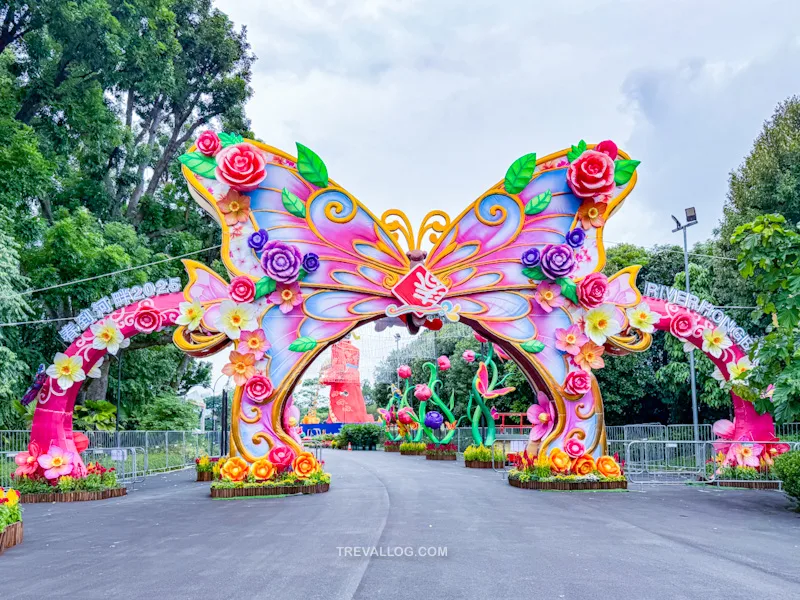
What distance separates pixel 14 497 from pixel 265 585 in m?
4.62

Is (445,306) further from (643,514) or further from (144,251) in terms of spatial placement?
(144,251)

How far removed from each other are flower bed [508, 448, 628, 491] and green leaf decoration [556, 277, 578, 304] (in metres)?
3.11

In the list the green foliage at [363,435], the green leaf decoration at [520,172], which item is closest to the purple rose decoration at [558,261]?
the green leaf decoration at [520,172]

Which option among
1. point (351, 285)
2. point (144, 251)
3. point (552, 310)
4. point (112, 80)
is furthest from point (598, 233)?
point (112, 80)

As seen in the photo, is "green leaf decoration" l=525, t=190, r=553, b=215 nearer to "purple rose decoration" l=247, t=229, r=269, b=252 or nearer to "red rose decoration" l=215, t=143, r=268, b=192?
"purple rose decoration" l=247, t=229, r=269, b=252

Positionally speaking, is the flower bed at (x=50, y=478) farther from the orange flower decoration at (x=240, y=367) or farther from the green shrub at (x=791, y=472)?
the green shrub at (x=791, y=472)

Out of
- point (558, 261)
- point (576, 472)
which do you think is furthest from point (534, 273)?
point (576, 472)

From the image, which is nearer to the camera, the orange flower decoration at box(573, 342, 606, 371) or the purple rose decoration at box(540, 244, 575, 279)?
the purple rose decoration at box(540, 244, 575, 279)

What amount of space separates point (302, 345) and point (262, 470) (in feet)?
8.69

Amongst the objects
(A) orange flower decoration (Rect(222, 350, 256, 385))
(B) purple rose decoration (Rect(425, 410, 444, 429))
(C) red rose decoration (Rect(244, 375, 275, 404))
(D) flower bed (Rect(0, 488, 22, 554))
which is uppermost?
(A) orange flower decoration (Rect(222, 350, 256, 385))

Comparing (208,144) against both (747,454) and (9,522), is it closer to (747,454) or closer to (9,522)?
(9,522)

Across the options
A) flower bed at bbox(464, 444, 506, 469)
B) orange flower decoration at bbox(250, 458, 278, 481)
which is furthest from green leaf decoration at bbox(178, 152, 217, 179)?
flower bed at bbox(464, 444, 506, 469)

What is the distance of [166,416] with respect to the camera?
2747 cm

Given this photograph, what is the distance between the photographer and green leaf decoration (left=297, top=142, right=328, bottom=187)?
49.8 ft
